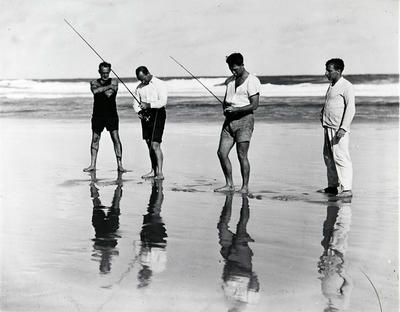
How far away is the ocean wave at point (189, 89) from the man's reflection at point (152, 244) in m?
20.5

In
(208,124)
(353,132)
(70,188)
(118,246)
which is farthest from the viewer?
(208,124)

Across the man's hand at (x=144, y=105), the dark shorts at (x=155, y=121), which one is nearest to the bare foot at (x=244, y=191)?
the dark shorts at (x=155, y=121)

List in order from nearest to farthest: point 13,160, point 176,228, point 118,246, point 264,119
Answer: point 118,246 → point 176,228 → point 13,160 → point 264,119

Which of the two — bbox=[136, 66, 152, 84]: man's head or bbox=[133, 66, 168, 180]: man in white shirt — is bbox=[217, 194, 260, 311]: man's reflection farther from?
bbox=[136, 66, 152, 84]: man's head

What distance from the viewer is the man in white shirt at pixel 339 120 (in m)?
6.42

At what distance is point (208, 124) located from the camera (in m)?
15.1

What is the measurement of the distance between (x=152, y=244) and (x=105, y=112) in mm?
4304

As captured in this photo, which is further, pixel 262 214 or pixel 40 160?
pixel 40 160

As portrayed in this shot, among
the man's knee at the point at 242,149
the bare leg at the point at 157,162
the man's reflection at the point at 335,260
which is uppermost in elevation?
the man's knee at the point at 242,149

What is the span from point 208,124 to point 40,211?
378 inches

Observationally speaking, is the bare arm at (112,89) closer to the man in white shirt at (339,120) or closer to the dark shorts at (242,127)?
the dark shorts at (242,127)

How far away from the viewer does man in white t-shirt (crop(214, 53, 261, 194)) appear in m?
6.54

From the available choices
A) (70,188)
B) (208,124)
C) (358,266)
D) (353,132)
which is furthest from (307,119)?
(358,266)

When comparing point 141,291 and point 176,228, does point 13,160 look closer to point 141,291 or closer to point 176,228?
point 176,228
